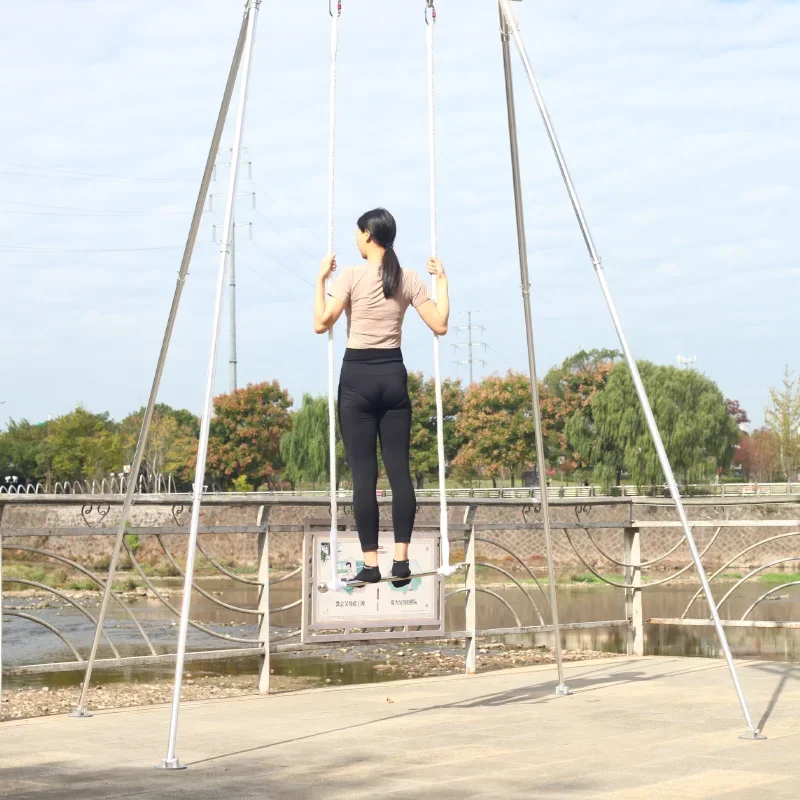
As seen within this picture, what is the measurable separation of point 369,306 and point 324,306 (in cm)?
25

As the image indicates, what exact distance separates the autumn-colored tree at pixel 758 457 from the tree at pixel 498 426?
13.0 meters

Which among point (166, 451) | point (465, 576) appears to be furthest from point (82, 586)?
point (166, 451)

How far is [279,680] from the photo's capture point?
12.9 m

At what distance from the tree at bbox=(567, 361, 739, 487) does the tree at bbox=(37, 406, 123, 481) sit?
33485 mm

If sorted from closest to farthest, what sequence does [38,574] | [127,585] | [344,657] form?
[344,657]
[127,585]
[38,574]

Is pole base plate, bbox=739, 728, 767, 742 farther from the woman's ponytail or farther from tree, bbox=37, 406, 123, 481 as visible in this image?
tree, bbox=37, 406, 123, 481

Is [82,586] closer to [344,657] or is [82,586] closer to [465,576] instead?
[344,657]

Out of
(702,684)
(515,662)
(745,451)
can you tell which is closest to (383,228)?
(702,684)

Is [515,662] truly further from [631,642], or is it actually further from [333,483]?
[333,483]

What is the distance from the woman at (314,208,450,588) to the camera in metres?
6.33

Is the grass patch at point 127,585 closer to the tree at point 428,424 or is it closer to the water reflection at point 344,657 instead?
the water reflection at point 344,657

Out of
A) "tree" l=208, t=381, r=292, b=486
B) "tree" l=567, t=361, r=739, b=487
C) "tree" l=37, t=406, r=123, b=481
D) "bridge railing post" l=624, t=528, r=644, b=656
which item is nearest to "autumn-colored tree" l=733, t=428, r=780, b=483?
"tree" l=567, t=361, r=739, b=487

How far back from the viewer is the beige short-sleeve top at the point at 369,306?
6.37m

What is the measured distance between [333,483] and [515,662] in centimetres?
764
